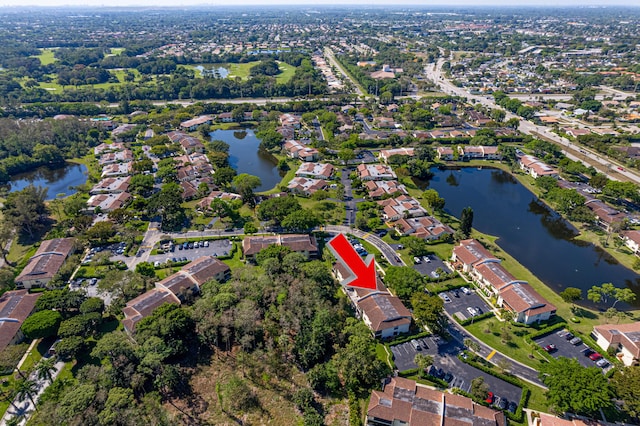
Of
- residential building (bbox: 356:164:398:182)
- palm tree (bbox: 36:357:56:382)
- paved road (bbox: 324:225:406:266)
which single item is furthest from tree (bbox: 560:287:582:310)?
palm tree (bbox: 36:357:56:382)

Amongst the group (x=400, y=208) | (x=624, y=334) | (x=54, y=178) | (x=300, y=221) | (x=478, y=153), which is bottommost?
(x=54, y=178)

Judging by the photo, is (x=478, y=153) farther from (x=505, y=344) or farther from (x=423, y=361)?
(x=423, y=361)

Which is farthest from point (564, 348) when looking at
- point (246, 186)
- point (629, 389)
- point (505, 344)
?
point (246, 186)

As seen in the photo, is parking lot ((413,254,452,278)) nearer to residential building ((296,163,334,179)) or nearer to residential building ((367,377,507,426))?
residential building ((367,377,507,426))

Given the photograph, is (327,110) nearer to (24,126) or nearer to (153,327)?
(24,126)

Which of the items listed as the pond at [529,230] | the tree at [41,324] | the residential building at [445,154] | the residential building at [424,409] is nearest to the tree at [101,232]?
the tree at [41,324]

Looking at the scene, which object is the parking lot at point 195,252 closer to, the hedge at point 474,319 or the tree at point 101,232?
the tree at point 101,232
